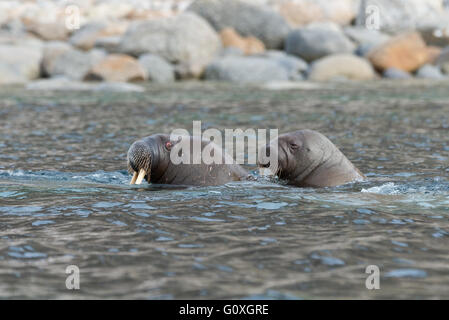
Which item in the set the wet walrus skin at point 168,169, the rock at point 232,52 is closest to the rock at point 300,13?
the rock at point 232,52

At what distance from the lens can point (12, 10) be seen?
51344 millimetres

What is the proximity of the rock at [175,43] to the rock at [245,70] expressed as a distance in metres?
1.06

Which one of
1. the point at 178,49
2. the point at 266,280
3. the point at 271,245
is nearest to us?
the point at 266,280

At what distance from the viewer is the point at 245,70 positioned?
2753 centimetres

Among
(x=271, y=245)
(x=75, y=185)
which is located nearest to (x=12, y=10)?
(x=75, y=185)

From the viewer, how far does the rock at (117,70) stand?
85.1 ft

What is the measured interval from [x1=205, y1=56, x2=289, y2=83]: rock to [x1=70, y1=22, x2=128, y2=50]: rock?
6448 mm

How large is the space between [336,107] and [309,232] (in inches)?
491

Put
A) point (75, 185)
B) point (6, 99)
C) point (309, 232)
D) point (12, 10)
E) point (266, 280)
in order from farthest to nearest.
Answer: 1. point (12, 10)
2. point (6, 99)
3. point (75, 185)
4. point (309, 232)
5. point (266, 280)

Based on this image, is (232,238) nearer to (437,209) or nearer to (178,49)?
(437,209)

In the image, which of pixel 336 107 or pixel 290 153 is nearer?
pixel 290 153

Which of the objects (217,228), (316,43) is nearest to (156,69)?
(316,43)

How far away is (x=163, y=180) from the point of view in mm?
8711

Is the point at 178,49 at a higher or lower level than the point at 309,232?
higher
